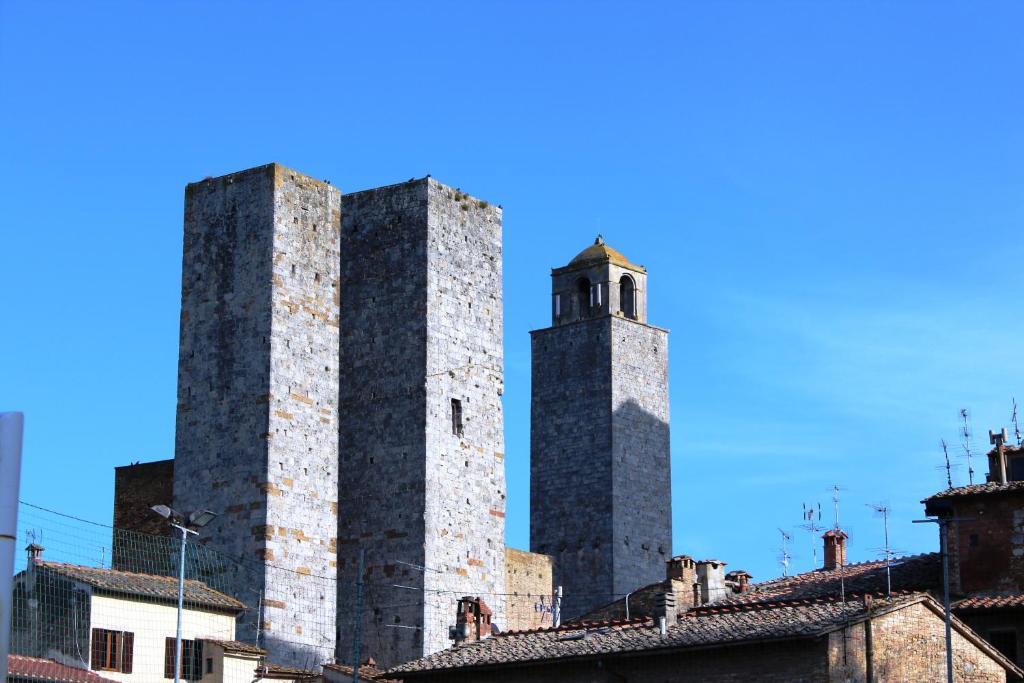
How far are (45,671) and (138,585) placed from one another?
412 centimetres

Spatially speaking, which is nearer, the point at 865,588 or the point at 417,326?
the point at 865,588

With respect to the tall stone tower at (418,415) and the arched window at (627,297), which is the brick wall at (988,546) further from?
the arched window at (627,297)

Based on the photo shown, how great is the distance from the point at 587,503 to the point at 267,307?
21.2 m

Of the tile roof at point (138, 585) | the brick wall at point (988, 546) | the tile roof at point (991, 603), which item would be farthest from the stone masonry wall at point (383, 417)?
the tile roof at point (991, 603)

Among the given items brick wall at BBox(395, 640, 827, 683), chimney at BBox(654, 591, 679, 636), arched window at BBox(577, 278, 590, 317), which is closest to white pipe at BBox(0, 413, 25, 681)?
brick wall at BBox(395, 640, 827, 683)

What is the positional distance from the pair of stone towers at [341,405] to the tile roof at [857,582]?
22.8 ft

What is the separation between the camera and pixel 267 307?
118ft

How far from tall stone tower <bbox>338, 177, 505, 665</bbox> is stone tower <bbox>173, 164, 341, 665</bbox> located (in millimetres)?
1333

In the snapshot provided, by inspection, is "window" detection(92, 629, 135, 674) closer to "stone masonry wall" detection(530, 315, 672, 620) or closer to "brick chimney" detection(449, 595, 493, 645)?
"brick chimney" detection(449, 595, 493, 645)

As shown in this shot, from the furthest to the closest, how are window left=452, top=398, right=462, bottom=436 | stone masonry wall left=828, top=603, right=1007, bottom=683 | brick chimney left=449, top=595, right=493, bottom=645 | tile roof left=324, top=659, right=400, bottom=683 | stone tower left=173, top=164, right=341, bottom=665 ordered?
window left=452, top=398, right=462, bottom=436, stone tower left=173, top=164, right=341, bottom=665, brick chimney left=449, top=595, right=493, bottom=645, tile roof left=324, top=659, right=400, bottom=683, stone masonry wall left=828, top=603, right=1007, bottom=683

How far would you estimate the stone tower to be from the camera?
3494 centimetres

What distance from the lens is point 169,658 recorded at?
28.7 meters

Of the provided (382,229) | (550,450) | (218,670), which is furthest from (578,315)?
(218,670)

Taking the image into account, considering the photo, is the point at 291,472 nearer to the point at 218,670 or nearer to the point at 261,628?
the point at 261,628
